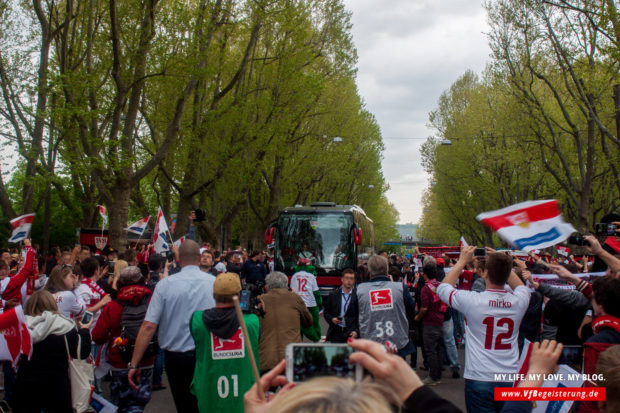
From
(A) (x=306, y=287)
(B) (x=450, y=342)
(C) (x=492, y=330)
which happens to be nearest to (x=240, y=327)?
(C) (x=492, y=330)

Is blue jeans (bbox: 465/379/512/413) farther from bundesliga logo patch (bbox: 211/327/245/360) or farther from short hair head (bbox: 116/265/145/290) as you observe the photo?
short hair head (bbox: 116/265/145/290)

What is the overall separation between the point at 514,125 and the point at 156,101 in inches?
678

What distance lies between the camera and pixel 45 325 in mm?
4879

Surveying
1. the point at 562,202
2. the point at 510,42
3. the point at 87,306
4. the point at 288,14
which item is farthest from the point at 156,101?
the point at 562,202

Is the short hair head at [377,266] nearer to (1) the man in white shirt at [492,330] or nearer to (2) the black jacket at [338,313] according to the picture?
(2) the black jacket at [338,313]

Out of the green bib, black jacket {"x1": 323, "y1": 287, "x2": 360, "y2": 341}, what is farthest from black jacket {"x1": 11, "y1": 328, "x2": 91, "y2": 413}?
black jacket {"x1": 323, "y1": 287, "x2": 360, "y2": 341}

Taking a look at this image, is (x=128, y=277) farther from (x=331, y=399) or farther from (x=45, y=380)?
(x=331, y=399)

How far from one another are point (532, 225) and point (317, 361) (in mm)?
3444

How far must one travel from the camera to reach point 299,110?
88.5 ft

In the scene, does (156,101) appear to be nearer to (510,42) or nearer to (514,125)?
(510,42)

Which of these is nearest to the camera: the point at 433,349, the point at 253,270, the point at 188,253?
the point at 188,253

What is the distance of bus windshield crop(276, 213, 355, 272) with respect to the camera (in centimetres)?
1955

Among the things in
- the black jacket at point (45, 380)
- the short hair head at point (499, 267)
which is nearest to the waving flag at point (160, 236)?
the black jacket at point (45, 380)

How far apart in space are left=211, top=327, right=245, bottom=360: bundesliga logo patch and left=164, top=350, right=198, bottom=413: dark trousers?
689 mm
